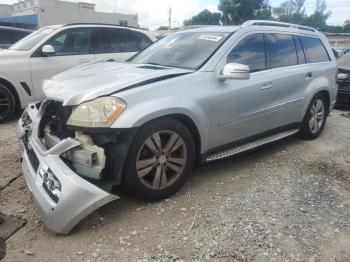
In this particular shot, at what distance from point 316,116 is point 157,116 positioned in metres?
3.23

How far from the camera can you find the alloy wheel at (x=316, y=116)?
18.4 ft

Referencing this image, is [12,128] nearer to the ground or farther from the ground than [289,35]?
nearer to the ground

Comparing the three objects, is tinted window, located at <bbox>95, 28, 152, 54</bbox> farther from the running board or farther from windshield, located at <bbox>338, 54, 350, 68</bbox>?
windshield, located at <bbox>338, 54, 350, 68</bbox>

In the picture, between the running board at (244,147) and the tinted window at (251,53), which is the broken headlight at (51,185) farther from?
the tinted window at (251,53)

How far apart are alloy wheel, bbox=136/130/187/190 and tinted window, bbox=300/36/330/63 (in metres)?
2.85

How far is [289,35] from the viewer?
17.0ft

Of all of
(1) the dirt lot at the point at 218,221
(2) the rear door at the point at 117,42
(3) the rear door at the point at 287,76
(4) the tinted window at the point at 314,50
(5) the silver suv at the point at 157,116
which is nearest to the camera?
(1) the dirt lot at the point at 218,221

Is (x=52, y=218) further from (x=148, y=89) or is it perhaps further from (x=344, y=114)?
(x=344, y=114)

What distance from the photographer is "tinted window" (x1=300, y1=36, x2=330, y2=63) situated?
215 inches

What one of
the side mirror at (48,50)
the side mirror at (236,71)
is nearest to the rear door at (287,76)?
the side mirror at (236,71)

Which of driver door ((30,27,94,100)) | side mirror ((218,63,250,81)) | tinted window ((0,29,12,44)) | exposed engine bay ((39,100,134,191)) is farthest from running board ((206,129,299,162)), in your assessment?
tinted window ((0,29,12,44))

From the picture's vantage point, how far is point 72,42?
7.09m

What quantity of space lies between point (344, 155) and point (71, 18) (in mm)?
39609

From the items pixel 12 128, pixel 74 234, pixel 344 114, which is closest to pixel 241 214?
pixel 74 234
